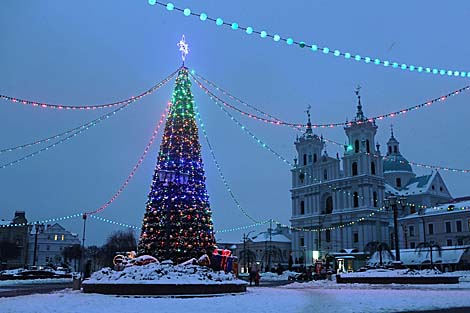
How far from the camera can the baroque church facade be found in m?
76.9

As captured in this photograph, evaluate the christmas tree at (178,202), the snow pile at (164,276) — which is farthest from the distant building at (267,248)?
the snow pile at (164,276)

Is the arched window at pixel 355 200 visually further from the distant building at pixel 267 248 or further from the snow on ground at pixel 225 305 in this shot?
the snow on ground at pixel 225 305

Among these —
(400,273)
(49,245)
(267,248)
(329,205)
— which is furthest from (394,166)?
(400,273)

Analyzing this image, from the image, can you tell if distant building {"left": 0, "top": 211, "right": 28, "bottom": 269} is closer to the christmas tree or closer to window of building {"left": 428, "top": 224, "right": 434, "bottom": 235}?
window of building {"left": 428, "top": 224, "right": 434, "bottom": 235}

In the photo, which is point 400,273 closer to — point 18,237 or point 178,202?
point 178,202

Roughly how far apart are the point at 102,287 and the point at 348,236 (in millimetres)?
63690

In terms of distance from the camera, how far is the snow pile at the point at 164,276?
18.0 metres

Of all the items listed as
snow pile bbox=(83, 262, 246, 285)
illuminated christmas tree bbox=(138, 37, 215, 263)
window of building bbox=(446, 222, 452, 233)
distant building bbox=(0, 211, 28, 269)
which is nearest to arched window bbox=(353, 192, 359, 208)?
window of building bbox=(446, 222, 452, 233)

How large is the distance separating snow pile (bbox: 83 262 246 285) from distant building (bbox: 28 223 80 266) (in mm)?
77213

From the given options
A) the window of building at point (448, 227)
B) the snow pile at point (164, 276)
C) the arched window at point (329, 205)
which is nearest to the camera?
the snow pile at point (164, 276)

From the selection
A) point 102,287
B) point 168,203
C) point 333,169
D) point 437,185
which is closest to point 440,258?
point 333,169

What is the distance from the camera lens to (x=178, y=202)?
73.7 ft

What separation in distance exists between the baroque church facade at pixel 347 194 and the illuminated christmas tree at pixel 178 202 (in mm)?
51896

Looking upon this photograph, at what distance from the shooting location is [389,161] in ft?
311
